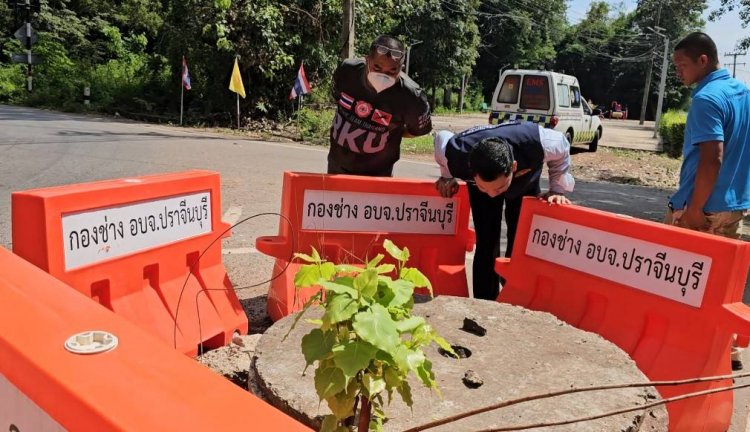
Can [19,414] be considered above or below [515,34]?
below

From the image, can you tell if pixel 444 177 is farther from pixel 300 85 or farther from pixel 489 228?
pixel 300 85

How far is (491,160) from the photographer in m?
2.97

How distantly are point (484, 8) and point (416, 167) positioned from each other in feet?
134

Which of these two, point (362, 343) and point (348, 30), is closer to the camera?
point (362, 343)

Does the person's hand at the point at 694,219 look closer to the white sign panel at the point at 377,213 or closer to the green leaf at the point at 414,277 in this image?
the white sign panel at the point at 377,213

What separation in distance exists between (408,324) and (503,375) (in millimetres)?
1381

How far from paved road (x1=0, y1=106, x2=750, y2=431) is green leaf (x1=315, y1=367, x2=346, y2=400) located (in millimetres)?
3206

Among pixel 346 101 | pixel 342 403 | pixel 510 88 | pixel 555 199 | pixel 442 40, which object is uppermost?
pixel 442 40

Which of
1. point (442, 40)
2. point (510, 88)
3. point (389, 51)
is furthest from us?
point (442, 40)

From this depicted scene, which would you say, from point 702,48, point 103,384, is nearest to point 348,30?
point 702,48

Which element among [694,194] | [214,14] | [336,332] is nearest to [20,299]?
[336,332]

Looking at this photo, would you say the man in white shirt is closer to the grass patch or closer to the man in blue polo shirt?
the man in blue polo shirt

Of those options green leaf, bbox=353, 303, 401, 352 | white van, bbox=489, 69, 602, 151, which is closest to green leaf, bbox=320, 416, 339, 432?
green leaf, bbox=353, 303, 401, 352

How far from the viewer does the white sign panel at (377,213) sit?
379 cm
